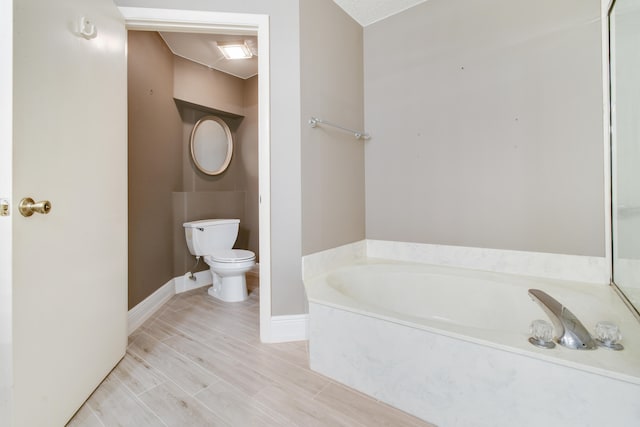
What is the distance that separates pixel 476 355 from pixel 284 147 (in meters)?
1.43

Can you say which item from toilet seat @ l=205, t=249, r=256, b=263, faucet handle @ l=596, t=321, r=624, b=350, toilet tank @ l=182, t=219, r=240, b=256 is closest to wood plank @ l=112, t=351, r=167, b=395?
toilet seat @ l=205, t=249, r=256, b=263

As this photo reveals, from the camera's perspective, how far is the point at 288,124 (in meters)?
1.75

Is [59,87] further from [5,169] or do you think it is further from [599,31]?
[599,31]

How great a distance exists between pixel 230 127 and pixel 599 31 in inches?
126

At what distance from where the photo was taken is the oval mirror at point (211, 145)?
9.79ft

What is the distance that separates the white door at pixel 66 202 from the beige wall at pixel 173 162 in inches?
24.8

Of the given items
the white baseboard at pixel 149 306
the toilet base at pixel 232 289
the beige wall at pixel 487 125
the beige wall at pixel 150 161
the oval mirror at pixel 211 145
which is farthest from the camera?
the oval mirror at pixel 211 145

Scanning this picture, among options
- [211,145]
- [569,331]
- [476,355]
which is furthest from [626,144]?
[211,145]

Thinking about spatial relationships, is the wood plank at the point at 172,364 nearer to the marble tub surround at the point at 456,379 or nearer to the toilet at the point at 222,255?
the marble tub surround at the point at 456,379

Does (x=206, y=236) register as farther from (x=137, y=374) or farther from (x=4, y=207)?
(x=4, y=207)

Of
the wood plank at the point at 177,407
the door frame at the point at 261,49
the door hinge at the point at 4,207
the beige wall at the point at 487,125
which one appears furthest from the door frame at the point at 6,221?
the beige wall at the point at 487,125

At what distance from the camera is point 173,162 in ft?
8.71

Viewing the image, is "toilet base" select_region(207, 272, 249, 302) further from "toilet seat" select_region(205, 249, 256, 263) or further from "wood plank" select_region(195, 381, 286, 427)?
"wood plank" select_region(195, 381, 286, 427)

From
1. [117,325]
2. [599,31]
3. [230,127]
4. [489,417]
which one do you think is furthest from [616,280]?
[230,127]
